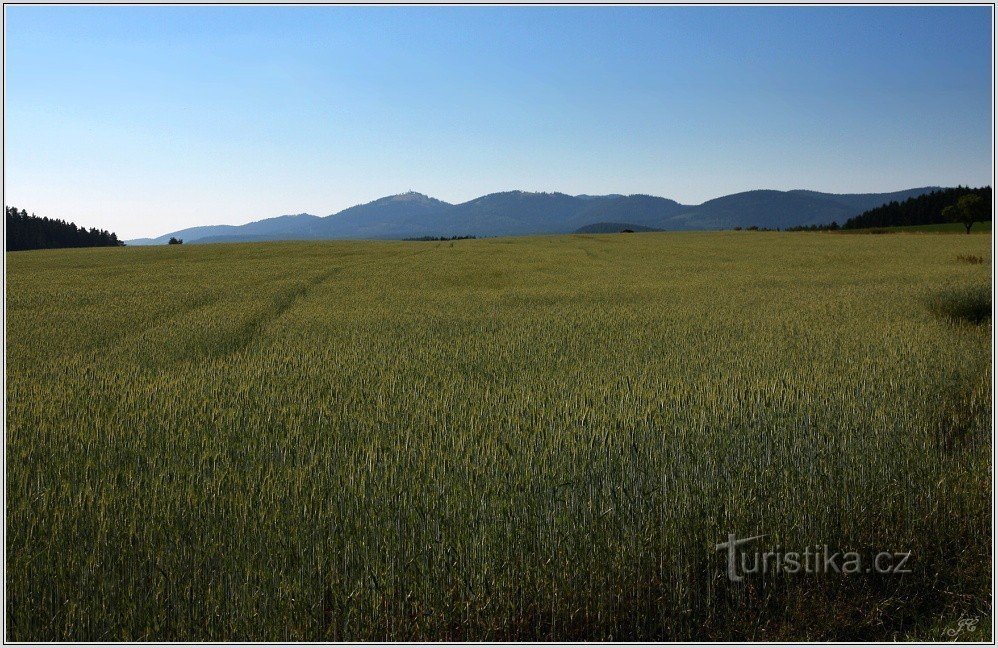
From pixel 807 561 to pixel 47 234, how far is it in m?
70.8

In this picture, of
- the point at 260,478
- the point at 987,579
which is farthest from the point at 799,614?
the point at 260,478

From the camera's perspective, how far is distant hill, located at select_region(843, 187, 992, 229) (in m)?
56.7

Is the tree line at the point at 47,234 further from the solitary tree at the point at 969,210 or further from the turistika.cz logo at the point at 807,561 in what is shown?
the solitary tree at the point at 969,210

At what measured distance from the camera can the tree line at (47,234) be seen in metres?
53.2

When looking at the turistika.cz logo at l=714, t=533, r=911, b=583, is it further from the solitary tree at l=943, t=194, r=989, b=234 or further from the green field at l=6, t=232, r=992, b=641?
the solitary tree at l=943, t=194, r=989, b=234

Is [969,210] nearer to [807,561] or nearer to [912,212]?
[912,212]

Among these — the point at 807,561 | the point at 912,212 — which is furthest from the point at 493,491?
the point at 912,212

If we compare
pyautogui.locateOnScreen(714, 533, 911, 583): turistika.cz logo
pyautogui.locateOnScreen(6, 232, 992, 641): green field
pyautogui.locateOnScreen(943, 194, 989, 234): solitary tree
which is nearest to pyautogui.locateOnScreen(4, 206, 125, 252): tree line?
pyautogui.locateOnScreen(6, 232, 992, 641): green field

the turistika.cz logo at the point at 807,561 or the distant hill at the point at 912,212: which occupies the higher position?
the distant hill at the point at 912,212

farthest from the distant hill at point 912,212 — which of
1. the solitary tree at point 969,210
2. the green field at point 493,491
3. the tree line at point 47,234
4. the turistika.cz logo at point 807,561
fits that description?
the tree line at point 47,234

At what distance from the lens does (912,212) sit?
2343 inches

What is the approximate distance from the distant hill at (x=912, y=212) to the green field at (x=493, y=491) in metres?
59.0

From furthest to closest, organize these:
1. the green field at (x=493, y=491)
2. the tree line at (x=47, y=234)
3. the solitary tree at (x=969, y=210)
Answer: the tree line at (x=47, y=234)
the solitary tree at (x=969, y=210)
the green field at (x=493, y=491)

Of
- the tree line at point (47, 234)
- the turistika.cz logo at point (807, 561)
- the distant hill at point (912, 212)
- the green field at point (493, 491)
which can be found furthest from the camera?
the distant hill at point (912, 212)
